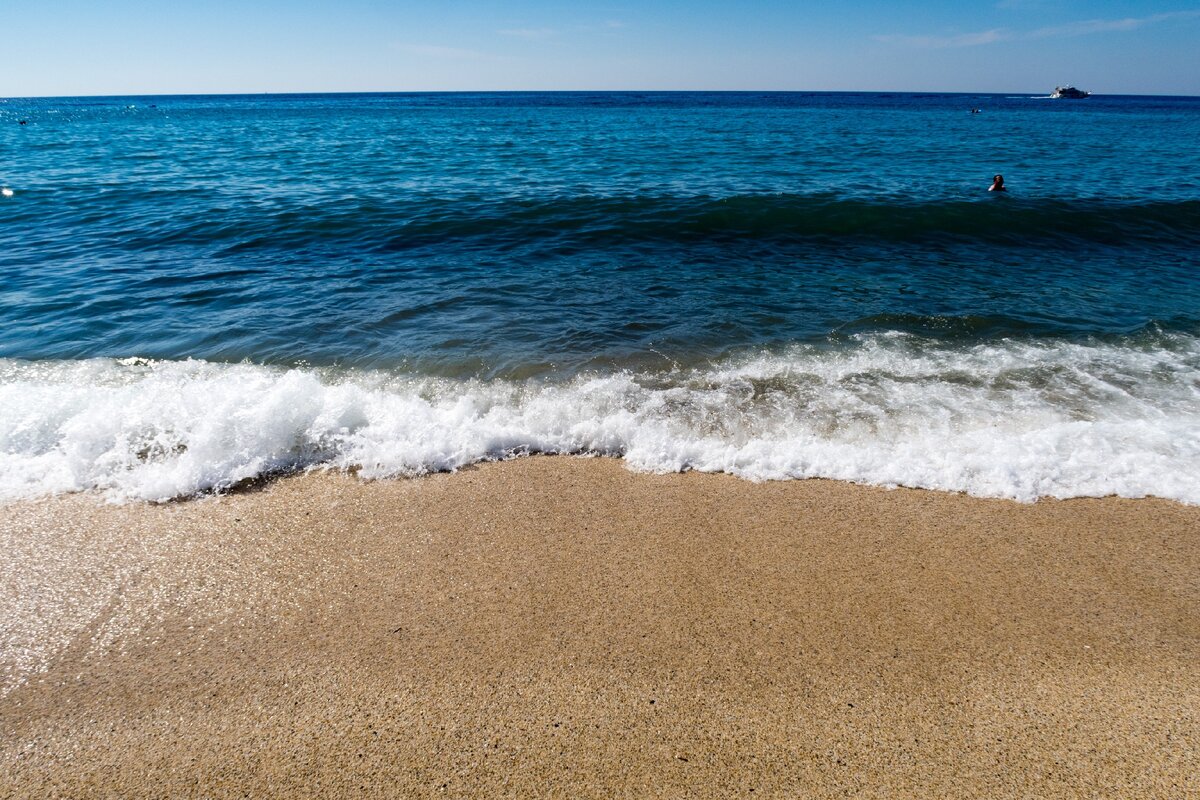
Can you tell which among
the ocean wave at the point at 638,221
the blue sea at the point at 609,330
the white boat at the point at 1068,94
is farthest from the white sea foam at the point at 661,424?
the white boat at the point at 1068,94

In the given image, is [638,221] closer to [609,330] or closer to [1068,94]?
[609,330]

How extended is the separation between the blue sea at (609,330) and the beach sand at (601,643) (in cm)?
54

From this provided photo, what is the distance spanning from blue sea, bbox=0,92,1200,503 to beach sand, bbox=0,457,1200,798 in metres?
0.54

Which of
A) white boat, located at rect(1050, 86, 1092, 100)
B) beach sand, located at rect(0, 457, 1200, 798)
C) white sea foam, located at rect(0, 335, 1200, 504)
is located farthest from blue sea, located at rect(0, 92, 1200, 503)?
white boat, located at rect(1050, 86, 1092, 100)

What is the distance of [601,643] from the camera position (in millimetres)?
3131

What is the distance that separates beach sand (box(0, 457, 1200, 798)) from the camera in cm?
258

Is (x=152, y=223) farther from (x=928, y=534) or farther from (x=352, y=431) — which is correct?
(x=928, y=534)

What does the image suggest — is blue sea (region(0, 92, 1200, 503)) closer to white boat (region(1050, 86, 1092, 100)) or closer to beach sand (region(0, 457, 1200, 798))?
beach sand (region(0, 457, 1200, 798))

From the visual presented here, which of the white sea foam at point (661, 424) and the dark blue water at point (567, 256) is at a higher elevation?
the dark blue water at point (567, 256)

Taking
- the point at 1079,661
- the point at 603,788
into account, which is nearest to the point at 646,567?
the point at 603,788

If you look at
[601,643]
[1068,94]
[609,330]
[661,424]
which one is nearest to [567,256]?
[609,330]

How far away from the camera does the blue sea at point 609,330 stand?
15.5ft

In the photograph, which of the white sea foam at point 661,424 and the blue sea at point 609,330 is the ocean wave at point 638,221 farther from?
the white sea foam at point 661,424

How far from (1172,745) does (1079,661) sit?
1.49ft
